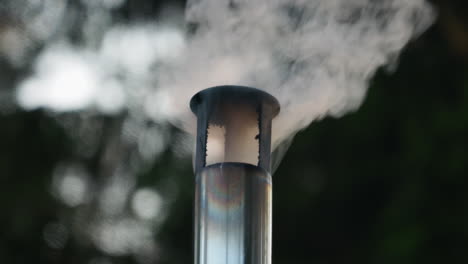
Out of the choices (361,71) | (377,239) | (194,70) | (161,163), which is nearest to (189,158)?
(161,163)

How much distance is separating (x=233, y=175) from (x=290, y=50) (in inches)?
56.3

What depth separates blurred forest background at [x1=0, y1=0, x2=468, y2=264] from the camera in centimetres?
603

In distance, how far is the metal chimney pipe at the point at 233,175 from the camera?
1.76m

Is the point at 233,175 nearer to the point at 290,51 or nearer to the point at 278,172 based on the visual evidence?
the point at 290,51

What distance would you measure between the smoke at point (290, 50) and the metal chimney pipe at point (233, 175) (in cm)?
36

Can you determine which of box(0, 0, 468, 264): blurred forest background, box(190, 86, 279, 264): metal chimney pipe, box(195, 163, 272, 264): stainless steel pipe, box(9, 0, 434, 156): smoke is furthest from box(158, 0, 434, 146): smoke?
box(0, 0, 468, 264): blurred forest background

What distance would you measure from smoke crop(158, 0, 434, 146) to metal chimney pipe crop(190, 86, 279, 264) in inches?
14.1

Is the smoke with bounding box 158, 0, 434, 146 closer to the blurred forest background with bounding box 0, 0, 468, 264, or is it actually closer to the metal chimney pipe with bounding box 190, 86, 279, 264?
the metal chimney pipe with bounding box 190, 86, 279, 264

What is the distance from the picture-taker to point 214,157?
1.92 metres

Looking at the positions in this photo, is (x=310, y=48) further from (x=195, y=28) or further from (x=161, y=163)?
(x=161, y=163)

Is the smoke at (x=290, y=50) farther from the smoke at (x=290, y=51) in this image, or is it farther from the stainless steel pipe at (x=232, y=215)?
the stainless steel pipe at (x=232, y=215)

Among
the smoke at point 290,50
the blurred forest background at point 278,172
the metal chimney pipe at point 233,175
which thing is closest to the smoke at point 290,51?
the smoke at point 290,50

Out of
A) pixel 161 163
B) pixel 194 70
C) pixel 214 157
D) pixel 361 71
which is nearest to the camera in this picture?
pixel 214 157

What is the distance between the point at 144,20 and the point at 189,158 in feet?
5.92
